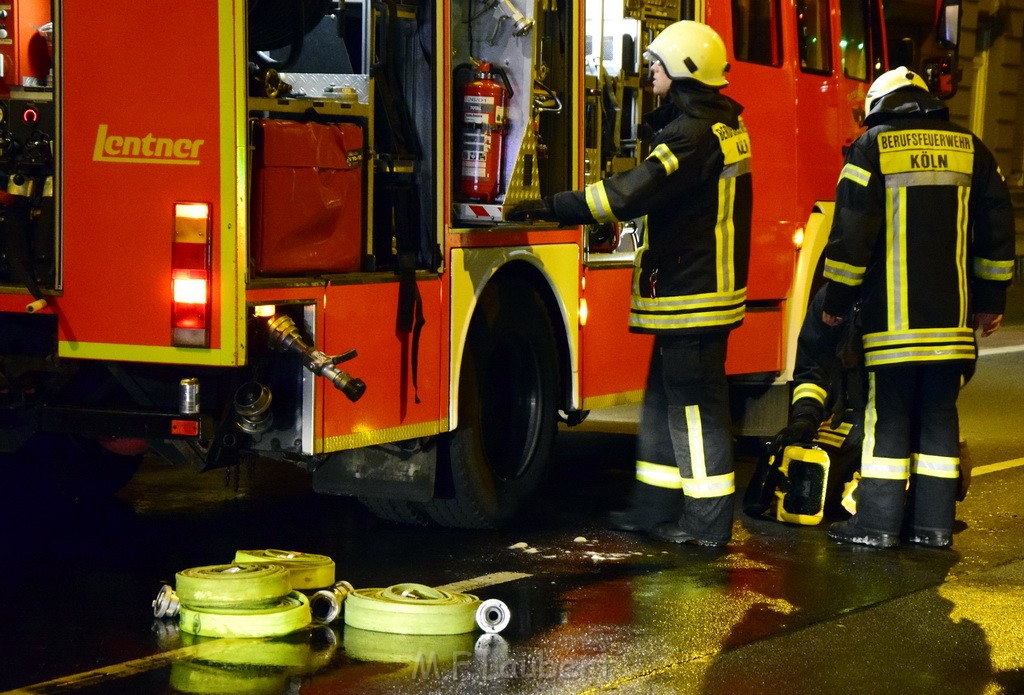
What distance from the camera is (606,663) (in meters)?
4.94

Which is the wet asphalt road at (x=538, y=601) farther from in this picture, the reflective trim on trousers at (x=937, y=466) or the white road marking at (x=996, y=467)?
the white road marking at (x=996, y=467)

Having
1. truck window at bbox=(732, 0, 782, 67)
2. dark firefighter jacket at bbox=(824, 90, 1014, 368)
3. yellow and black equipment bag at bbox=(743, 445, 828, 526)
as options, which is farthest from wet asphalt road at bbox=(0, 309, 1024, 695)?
truck window at bbox=(732, 0, 782, 67)

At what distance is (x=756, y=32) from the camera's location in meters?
8.43

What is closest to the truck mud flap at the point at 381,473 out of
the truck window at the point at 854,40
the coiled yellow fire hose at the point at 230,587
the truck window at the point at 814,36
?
the coiled yellow fire hose at the point at 230,587

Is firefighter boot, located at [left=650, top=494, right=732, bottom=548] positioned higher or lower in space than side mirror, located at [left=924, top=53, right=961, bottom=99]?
lower

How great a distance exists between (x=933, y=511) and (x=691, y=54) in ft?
6.58

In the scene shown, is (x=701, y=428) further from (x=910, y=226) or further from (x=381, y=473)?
(x=381, y=473)

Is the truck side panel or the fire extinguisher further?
the fire extinguisher

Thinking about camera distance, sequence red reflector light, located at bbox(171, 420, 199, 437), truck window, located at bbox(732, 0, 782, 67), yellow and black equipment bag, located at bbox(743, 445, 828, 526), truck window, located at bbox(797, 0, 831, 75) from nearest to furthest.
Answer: red reflector light, located at bbox(171, 420, 199, 437), yellow and black equipment bag, located at bbox(743, 445, 828, 526), truck window, located at bbox(732, 0, 782, 67), truck window, located at bbox(797, 0, 831, 75)

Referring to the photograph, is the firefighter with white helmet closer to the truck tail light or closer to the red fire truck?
the red fire truck

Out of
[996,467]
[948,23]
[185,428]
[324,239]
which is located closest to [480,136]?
[324,239]

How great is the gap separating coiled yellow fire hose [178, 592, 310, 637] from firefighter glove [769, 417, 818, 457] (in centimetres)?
274

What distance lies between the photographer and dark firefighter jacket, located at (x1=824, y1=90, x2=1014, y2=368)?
22.1ft

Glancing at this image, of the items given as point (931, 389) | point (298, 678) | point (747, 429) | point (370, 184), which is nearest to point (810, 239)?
point (747, 429)
